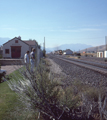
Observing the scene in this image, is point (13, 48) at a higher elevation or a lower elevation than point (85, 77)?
higher

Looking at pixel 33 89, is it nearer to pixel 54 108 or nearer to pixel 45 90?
pixel 45 90

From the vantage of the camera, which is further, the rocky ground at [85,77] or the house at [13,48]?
the house at [13,48]

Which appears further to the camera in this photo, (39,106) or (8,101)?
(8,101)

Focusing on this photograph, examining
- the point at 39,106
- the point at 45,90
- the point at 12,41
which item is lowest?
the point at 39,106

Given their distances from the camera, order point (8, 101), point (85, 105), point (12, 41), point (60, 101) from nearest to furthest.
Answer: point (85, 105) < point (60, 101) < point (8, 101) < point (12, 41)

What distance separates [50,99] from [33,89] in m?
Answer: 0.54

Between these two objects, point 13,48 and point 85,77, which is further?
point 13,48

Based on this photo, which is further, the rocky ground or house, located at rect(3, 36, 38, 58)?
house, located at rect(3, 36, 38, 58)

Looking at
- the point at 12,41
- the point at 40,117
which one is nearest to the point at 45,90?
the point at 40,117

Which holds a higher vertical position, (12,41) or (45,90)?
(12,41)

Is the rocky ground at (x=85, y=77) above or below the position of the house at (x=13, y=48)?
below

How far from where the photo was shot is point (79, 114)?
4371mm

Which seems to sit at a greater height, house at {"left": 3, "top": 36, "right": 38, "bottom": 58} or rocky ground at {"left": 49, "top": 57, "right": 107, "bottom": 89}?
house at {"left": 3, "top": 36, "right": 38, "bottom": 58}

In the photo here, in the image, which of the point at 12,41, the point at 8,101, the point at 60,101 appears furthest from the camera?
the point at 12,41
